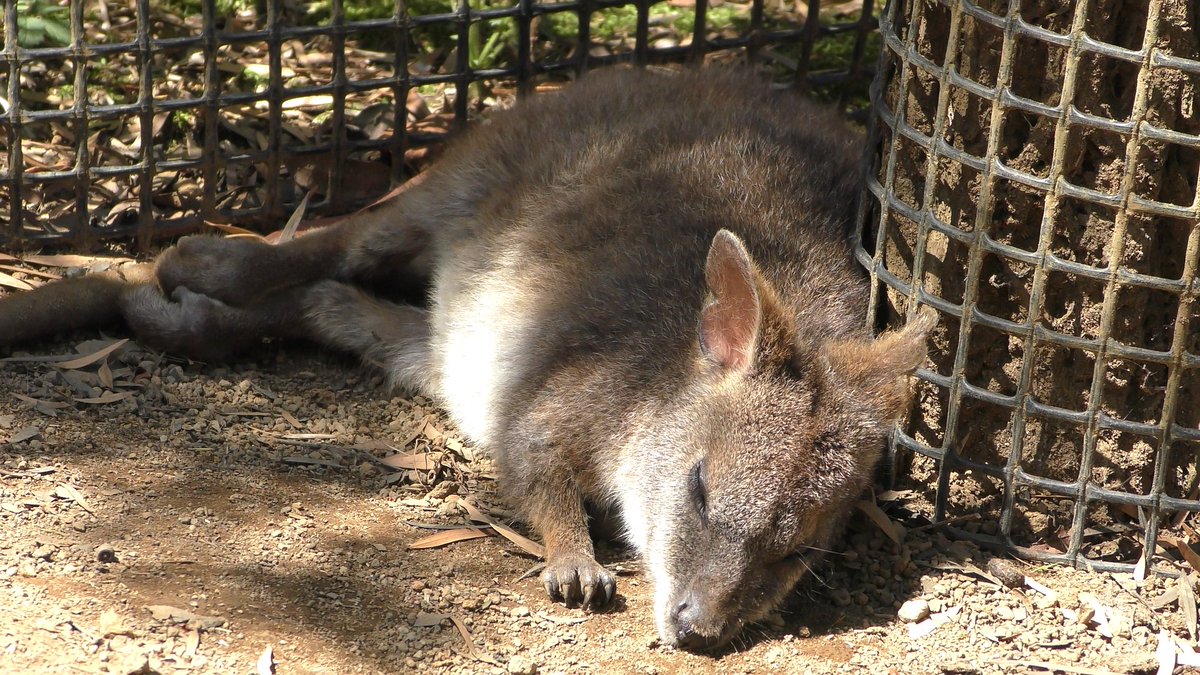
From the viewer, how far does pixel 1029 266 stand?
4.06m

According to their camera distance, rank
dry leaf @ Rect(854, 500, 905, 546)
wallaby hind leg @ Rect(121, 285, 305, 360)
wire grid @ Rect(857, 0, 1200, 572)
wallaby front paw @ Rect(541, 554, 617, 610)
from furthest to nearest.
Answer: wallaby hind leg @ Rect(121, 285, 305, 360)
dry leaf @ Rect(854, 500, 905, 546)
wallaby front paw @ Rect(541, 554, 617, 610)
wire grid @ Rect(857, 0, 1200, 572)

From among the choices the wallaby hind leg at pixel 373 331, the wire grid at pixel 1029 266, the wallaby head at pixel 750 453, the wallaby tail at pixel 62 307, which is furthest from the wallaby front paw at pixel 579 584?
the wallaby tail at pixel 62 307

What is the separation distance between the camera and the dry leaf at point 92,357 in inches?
195

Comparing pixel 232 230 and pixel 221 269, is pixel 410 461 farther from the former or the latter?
pixel 232 230

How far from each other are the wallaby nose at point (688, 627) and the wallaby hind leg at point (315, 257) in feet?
7.50

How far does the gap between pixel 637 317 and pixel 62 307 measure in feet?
7.22

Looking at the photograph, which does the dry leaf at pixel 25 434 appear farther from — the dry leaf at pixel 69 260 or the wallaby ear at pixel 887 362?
the wallaby ear at pixel 887 362

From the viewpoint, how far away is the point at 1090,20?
377cm

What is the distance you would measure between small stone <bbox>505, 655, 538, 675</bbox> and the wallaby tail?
7.84ft

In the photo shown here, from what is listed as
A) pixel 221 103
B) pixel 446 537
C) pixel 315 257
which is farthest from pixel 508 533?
pixel 221 103

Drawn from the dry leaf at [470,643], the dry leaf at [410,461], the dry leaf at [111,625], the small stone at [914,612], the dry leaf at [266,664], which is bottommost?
the small stone at [914,612]

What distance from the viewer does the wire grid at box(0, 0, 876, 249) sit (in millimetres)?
5281

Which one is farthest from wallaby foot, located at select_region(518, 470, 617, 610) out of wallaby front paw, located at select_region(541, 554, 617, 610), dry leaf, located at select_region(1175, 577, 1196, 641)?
dry leaf, located at select_region(1175, 577, 1196, 641)

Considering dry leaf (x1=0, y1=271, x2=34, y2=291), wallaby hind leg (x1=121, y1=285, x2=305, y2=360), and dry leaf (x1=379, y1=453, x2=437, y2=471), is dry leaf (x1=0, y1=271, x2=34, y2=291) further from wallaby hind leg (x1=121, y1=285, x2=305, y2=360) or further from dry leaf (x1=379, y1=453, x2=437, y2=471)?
dry leaf (x1=379, y1=453, x2=437, y2=471)
